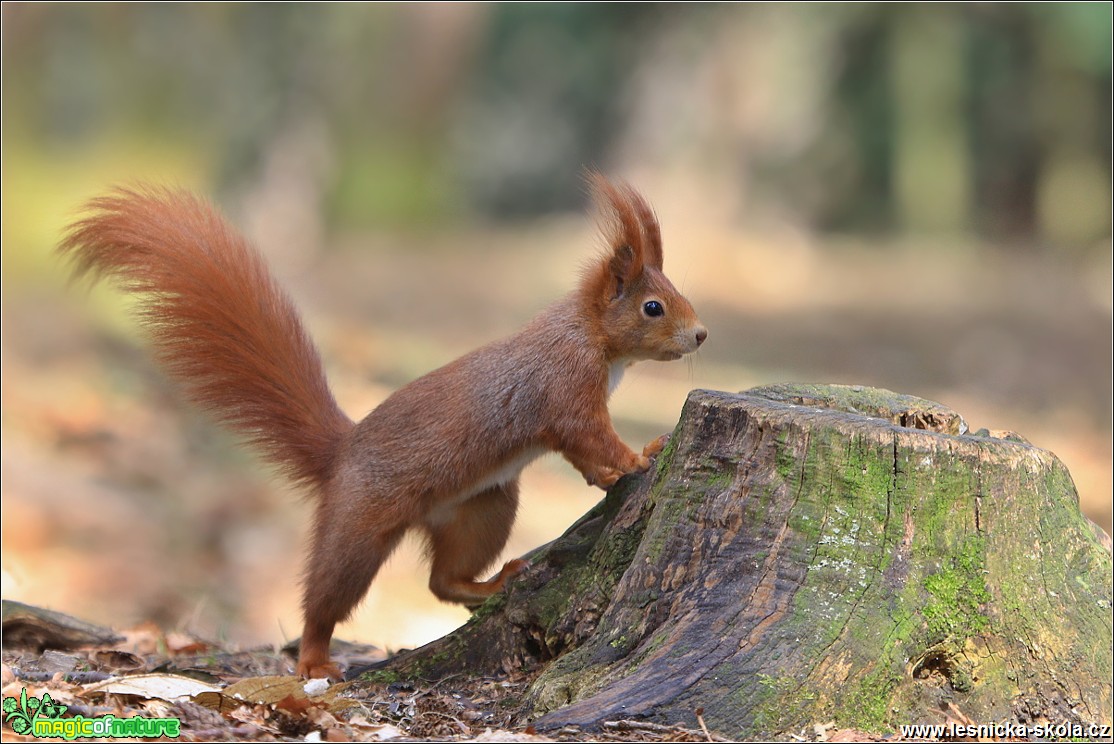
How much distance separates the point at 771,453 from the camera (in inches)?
115

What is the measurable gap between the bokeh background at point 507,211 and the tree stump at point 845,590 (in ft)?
9.32

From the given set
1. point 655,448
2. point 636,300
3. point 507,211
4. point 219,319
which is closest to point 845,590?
point 655,448

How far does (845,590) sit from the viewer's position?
2.76 m

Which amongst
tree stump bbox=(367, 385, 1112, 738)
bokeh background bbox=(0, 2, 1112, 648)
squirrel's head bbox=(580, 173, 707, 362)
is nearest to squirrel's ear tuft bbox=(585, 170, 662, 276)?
squirrel's head bbox=(580, 173, 707, 362)

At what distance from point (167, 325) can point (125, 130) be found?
24.9 ft

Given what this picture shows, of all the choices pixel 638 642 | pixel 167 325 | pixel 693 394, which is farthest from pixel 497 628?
pixel 167 325

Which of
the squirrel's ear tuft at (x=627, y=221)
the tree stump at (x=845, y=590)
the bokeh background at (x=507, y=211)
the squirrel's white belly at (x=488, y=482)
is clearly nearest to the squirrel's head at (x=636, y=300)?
the squirrel's ear tuft at (x=627, y=221)

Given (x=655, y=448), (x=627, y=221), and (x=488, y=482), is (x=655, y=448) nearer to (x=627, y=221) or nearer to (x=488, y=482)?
(x=488, y=482)

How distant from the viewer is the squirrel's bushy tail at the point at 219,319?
371 cm

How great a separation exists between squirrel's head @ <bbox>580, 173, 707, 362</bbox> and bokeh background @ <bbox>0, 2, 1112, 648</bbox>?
2053mm

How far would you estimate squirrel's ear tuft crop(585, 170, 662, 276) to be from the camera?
12.5 feet

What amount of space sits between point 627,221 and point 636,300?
27cm

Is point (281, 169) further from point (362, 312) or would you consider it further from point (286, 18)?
point (362, 312)

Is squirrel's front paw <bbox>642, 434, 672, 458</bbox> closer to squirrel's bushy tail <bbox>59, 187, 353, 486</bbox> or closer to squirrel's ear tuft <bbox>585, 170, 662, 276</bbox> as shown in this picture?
squirrel's ear tuft <bbox>585, 170, 662, 276</bbox>
